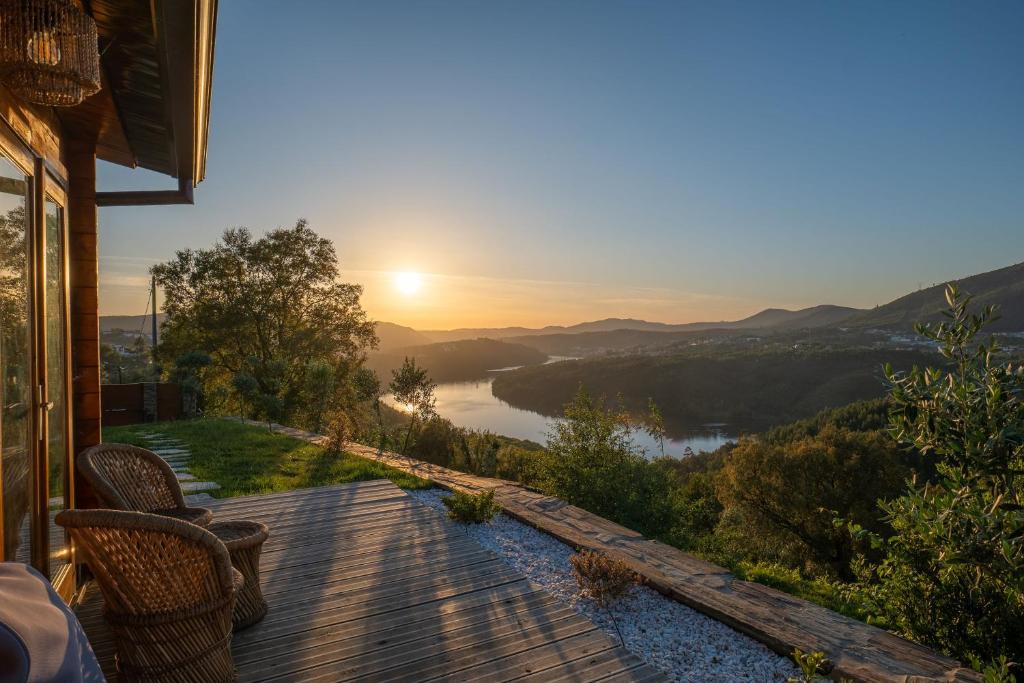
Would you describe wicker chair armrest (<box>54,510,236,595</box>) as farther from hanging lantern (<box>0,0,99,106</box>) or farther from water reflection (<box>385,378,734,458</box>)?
water reflection (<box>385,378,734,458</box>)

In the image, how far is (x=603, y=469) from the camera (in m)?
7.30

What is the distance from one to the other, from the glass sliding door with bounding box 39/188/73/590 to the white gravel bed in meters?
2.35

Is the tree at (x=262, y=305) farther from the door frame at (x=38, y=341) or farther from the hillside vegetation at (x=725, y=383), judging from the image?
the hillside vegetation at (x=725, y=383)

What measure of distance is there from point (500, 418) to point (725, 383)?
1887cm

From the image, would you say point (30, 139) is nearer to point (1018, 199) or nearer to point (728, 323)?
point (1018, 199)

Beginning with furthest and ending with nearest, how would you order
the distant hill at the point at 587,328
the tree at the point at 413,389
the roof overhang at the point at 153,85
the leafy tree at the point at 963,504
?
the distant hill at the point at 587,328 < the tree at the point at 413,389 < the leafy tree at the point at 963,504 < the roof overhang at the point at 153,85

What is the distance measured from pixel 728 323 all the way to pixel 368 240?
308ft

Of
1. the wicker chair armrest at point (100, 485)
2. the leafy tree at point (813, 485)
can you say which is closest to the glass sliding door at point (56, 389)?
the wicker chair armrest at point (100, 485)

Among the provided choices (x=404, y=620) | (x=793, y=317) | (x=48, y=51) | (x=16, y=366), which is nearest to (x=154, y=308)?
(x=16, y=366)

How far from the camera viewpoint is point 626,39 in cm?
954

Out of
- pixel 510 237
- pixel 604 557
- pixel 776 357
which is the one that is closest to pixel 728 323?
pixel 776 357

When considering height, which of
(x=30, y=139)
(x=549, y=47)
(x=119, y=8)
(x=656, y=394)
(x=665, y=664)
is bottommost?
(x=656, y=394)

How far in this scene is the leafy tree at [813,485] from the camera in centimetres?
1786

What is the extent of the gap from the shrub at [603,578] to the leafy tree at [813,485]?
17.4m
